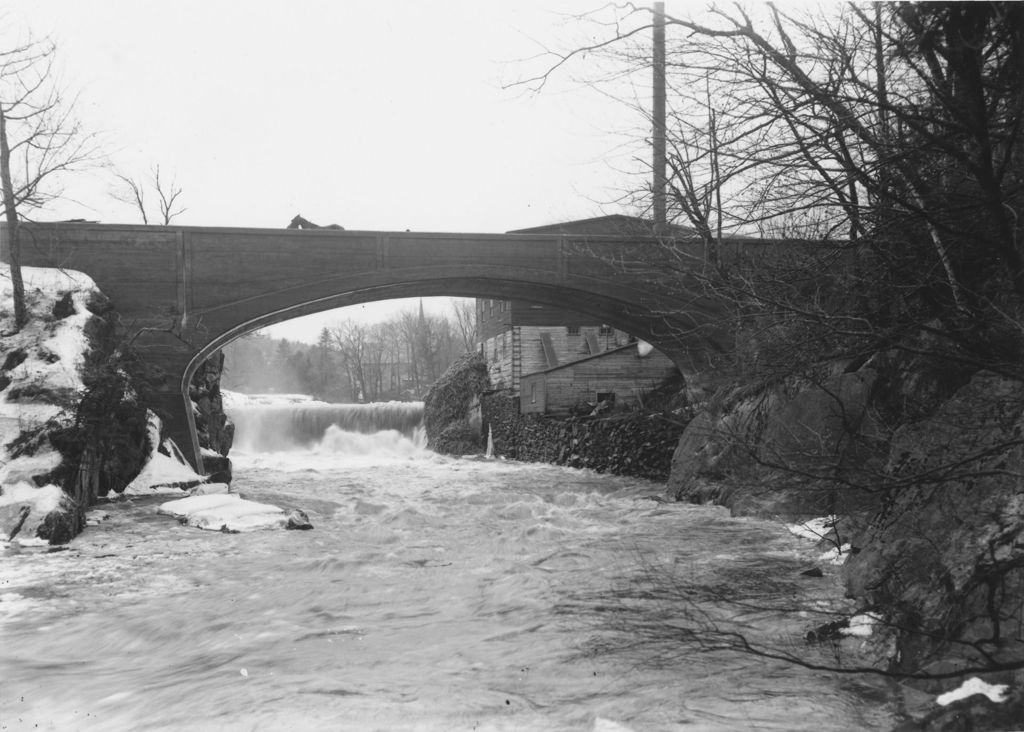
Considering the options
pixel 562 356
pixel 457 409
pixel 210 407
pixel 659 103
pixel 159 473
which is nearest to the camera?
pixel 659 103

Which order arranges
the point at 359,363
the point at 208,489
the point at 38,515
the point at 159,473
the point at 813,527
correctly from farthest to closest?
1. the point at 359,363
2. the point at 208,489
3. the point at 159,473
4. the point at 38,515
5. the point at 813,527

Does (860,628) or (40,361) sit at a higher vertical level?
(40,361)

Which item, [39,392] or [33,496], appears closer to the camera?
[33,496]

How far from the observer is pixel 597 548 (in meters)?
11.0

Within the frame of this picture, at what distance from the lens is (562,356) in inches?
1281

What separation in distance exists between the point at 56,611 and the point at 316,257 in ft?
44.1

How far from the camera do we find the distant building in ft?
92.5

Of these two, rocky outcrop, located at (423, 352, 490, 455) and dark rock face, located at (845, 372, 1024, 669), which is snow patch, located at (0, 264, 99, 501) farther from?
rocky outcrop, located at (423, 352, 490, 455)

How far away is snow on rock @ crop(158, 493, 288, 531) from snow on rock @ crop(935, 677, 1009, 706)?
10.7 meters

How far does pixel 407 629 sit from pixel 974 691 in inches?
183

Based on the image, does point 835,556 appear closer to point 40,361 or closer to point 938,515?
point 938,515

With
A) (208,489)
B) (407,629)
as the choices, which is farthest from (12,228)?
(407,629)

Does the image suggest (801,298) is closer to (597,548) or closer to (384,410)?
(597,548)

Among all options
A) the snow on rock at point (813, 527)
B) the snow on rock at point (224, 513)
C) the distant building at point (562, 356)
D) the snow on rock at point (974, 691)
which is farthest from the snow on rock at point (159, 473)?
the snow on rock at point (974, 691)
